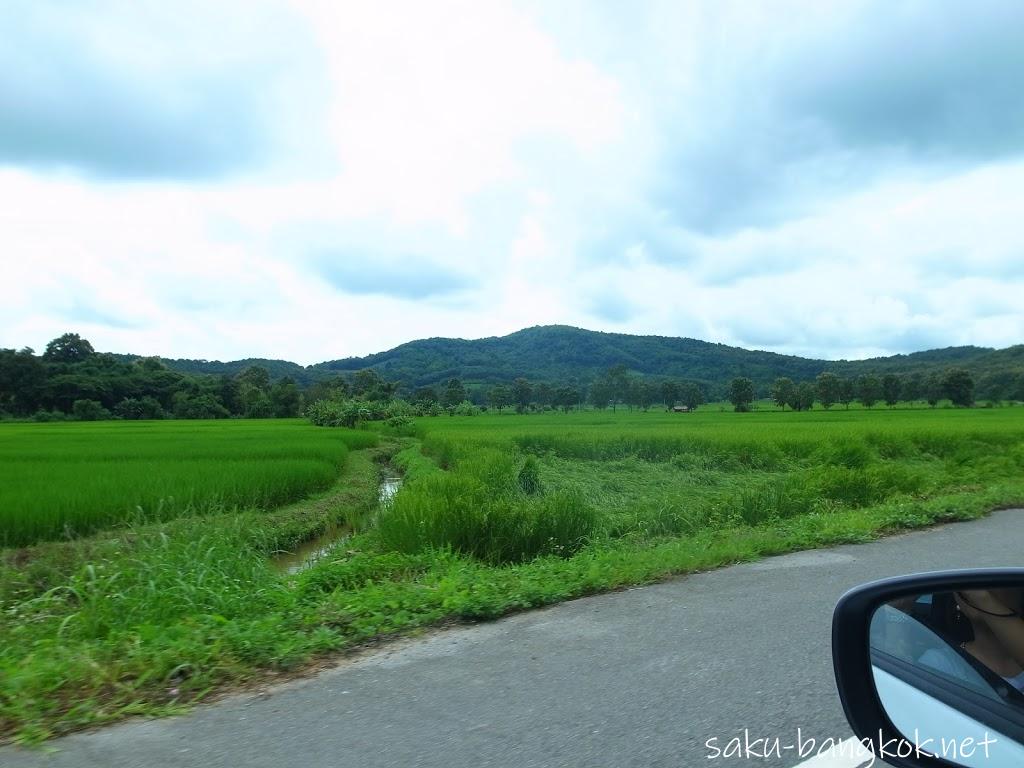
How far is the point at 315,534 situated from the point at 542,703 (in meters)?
10.6

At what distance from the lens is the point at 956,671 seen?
1.66 metres

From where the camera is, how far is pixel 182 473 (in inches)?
562

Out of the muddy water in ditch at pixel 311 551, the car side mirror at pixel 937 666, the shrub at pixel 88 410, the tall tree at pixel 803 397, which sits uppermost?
the tall tree at pixel 803 397

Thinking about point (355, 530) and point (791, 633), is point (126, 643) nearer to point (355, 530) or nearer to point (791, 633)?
point (791, 633)

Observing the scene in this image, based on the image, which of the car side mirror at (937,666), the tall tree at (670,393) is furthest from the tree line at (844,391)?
the car side mirror at (937,666)

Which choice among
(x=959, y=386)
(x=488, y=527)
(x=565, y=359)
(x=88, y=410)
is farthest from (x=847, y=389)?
(x=88, y=410)

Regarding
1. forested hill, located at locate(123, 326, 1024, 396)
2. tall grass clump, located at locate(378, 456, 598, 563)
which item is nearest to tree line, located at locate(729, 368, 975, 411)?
forested hill, located at locate(123, 326, 1024, 396)

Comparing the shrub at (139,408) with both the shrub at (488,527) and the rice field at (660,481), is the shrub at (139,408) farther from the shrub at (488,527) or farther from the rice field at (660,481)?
the shrub at (488,527)

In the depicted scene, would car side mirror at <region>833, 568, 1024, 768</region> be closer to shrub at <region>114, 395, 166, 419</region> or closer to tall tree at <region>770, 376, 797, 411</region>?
shrub at <region>114, 395, 166, 419</region>

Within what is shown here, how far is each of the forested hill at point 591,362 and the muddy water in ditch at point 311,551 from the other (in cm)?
5139

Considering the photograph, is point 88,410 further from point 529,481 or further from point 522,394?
point 529,481

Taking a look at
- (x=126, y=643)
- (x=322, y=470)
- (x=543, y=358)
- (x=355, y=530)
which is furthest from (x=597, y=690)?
(x=543, y=358)

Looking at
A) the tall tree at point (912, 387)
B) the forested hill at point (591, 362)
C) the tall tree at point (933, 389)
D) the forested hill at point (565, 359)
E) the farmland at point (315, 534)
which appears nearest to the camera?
the farmland at point (315, 534)

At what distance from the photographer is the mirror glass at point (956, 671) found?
1552 mm
